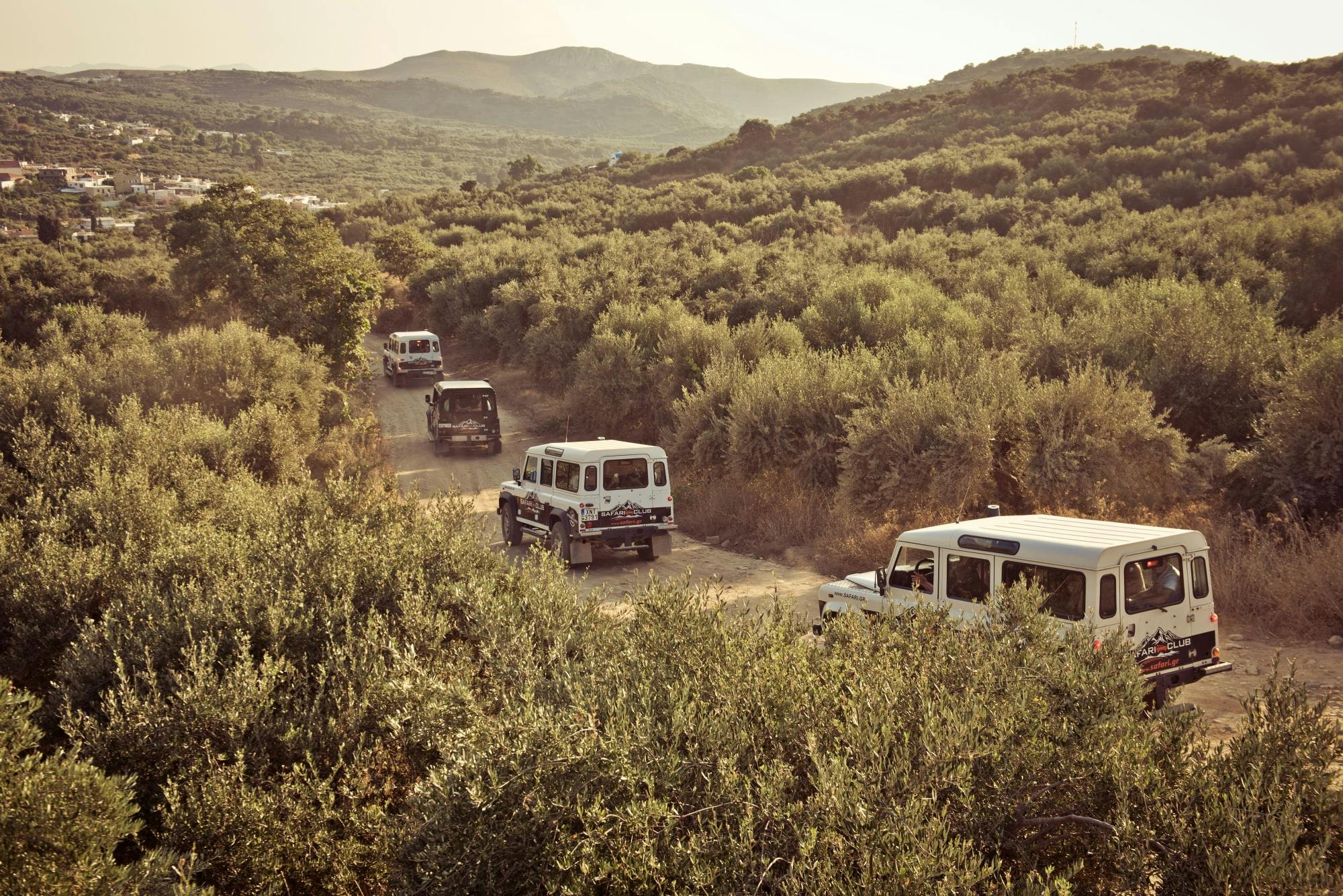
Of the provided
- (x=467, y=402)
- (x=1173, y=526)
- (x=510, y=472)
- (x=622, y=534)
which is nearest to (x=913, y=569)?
(x=1173, y=526)

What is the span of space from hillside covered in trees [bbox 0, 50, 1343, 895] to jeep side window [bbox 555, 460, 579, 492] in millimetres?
3041

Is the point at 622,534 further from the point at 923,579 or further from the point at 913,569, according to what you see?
the point at 923,579

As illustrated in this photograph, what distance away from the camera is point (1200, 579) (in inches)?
336

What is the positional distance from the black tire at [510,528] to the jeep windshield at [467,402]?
777cm

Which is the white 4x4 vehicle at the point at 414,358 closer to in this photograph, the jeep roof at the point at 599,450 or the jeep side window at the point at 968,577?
the jeep roof at the point at 599,450

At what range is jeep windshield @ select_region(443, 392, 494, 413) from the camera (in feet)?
81.9

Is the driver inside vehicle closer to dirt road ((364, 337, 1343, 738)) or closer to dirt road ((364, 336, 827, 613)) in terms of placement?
dirt road ((364, 337, 1343, 738))

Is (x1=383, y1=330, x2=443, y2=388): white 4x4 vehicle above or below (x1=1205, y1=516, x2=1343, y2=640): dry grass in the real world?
above

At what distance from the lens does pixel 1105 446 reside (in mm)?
13922

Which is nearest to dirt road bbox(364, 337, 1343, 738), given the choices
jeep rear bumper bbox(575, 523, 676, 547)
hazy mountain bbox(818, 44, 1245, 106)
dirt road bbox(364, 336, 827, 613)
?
dirt road bbox(364, 336, 827, 613)

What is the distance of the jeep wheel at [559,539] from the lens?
1577 centimetres

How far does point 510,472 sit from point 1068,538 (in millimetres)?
17462

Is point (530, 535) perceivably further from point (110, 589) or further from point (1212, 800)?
point (1212, 800)

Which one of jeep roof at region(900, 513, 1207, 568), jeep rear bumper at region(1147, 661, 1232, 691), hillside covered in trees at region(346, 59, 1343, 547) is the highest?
hillside covered in trees at region(346, 59, 1343, 547)
